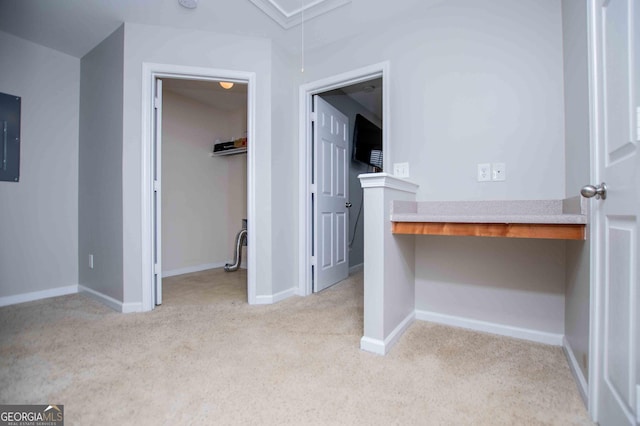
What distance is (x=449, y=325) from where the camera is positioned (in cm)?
201

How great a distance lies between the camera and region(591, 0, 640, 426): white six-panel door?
83cm

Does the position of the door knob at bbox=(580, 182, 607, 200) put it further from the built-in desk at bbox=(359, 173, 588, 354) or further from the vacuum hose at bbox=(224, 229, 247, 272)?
the vacuum hose at bbox=(224, 229, 247, 272)

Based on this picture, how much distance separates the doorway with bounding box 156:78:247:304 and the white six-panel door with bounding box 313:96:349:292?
1014 mm

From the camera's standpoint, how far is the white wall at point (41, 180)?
98.3 inches

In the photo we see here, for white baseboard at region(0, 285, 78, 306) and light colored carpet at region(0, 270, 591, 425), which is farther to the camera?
white baseboard at region(0, 285, 78, 306)

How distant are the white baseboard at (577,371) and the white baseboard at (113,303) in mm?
2781

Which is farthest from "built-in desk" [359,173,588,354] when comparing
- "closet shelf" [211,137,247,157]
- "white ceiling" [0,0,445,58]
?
"closet shelf" [211,137,247,157]

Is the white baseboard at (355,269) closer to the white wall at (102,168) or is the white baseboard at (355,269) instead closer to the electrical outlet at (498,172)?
the electrical outlet at (498,172)

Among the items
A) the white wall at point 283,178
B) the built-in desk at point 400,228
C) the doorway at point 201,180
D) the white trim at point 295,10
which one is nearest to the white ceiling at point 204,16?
the white trim at point 295,10

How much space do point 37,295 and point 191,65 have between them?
99.5 inches

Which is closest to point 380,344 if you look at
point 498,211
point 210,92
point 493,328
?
point 493,328

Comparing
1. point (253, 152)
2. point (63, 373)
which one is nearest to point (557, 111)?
point (253, 152)

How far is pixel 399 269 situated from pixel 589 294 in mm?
896

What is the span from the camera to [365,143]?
4.04 metres
